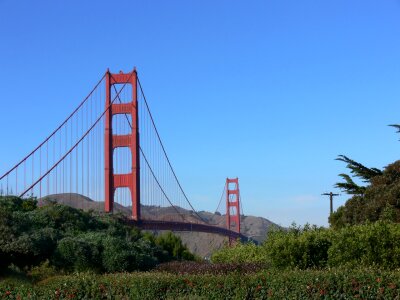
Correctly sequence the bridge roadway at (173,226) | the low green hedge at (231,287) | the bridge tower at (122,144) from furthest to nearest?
the bridge tower at (122,144)
the bridge roadway at (173,226)
the low green hedge at (231,287)

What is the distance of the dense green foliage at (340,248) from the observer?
13852 millimetres

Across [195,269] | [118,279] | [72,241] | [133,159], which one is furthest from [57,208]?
[133,159]

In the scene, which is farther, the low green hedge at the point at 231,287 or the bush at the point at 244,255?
the bush at the point at 244,255

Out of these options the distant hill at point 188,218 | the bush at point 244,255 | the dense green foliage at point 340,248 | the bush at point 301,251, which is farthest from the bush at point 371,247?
the bush at point 244,255

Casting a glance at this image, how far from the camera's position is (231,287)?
→ 10609 mm

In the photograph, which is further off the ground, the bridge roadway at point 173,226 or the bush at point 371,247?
the bridge roadway at point 173,226

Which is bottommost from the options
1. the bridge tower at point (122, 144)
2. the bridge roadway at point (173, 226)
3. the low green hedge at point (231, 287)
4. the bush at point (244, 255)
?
the low green hedge at point (231, 287)

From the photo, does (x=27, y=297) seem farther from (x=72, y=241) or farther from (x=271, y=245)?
(x=72, y=241)

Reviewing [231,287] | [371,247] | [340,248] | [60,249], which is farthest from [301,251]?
[60,249]

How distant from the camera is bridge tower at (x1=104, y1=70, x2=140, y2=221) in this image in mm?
37969

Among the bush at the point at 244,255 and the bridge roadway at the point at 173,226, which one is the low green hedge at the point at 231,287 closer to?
the bush at the point at 244,255

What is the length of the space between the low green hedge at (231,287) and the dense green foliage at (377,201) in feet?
36.6

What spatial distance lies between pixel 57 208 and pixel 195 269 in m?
7.93

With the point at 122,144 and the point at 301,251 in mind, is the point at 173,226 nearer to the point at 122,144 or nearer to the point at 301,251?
the point at 122,144
